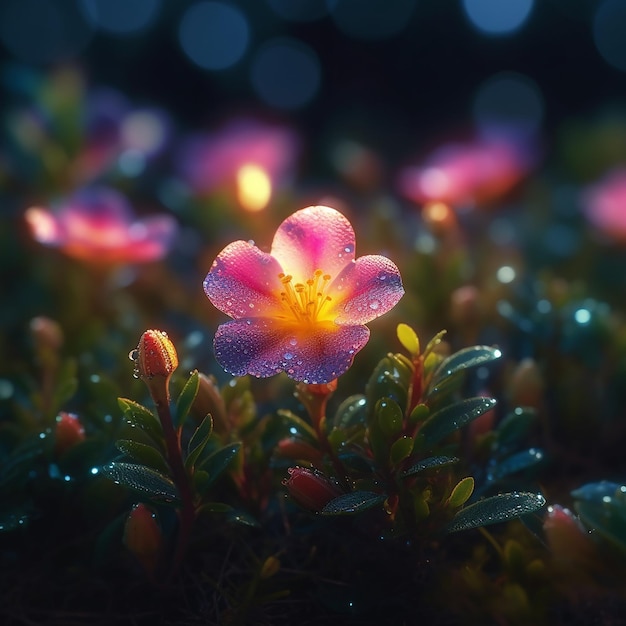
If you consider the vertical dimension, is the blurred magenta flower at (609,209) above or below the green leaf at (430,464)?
above

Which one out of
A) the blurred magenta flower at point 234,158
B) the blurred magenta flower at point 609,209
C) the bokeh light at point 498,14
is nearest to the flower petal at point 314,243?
the blurred magenta flower at point 234,158

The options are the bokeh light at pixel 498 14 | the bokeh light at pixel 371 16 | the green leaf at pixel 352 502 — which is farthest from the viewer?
the bokeh light at pixel 371 16

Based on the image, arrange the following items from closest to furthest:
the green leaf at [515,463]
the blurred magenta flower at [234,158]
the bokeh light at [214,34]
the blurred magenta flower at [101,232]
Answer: the green leaf at [515,463], the blurred magenta flower at [101,232], the blurred magenta flower at [234,158], the bokeh light at [214,34]

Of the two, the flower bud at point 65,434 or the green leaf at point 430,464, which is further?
the flower bud at point 65,434

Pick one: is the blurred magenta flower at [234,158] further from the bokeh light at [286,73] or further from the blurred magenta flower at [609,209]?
the blurred magenta flower at [609,209]

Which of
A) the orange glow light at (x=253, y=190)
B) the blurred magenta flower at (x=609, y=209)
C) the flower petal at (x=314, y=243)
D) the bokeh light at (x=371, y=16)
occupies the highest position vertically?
the bokeh light at (x=371, y=16)
